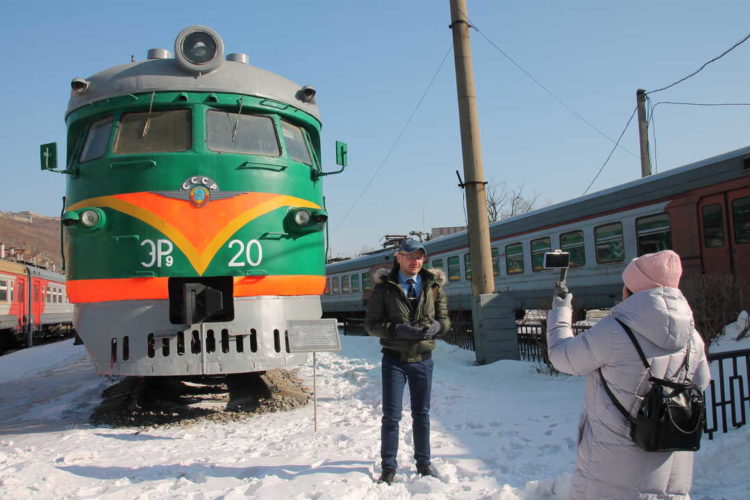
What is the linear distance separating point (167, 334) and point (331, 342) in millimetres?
1507

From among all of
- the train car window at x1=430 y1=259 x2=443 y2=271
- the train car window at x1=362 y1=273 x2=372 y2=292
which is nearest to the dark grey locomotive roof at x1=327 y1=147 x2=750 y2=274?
the train car window at x1=430 y1=259 x2=443 y2=271

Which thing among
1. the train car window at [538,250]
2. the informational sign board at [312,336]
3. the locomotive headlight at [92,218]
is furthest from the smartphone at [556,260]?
the train car window at [538,250]

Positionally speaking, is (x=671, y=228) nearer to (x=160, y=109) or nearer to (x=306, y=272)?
(x=306, y=272)

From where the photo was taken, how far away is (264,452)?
4930 mm

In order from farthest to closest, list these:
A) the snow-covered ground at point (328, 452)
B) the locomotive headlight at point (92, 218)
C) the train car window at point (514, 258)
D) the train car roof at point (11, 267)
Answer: the train car roof at point (11, 267)
the train car window at point (514, 258)
the locomotive headlight at point (92, 218)
the snow-covered ground at point (328, 452)

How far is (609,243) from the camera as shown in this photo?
11.6 meters

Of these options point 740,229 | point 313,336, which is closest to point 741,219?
point 740,229

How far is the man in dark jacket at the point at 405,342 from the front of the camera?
414 cm

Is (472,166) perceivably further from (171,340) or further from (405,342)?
(405,342)

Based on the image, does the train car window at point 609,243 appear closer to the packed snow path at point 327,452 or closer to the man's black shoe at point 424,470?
the packed snow path at point 327,452

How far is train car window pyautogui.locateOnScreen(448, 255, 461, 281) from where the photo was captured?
1638 cm

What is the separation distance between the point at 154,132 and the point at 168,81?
0.54 m

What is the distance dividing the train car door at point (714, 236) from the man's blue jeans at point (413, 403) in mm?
7507

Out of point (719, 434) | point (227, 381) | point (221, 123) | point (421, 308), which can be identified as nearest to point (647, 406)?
point (421, 308)
